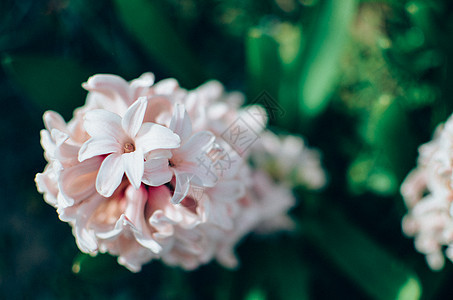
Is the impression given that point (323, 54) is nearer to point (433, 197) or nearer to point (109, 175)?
point (433, 197)

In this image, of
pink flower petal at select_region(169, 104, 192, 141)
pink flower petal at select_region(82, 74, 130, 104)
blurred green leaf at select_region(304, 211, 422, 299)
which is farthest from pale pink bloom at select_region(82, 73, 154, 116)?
blurred green leaf at select_region(304, 211, 422, 299)

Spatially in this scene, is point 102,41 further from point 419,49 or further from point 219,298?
point 419,49

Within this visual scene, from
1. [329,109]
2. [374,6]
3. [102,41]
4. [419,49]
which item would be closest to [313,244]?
[329,109]

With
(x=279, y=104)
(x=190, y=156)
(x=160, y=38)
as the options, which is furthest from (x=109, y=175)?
(x=279, y=104)

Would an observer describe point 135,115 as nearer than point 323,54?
Yes

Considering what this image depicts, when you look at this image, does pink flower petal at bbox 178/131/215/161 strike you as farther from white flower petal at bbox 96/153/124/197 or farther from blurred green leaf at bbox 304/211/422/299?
blurred green leaf at bbox 304/211/422/299

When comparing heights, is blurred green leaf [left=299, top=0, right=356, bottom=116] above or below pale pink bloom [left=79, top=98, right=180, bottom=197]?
above
